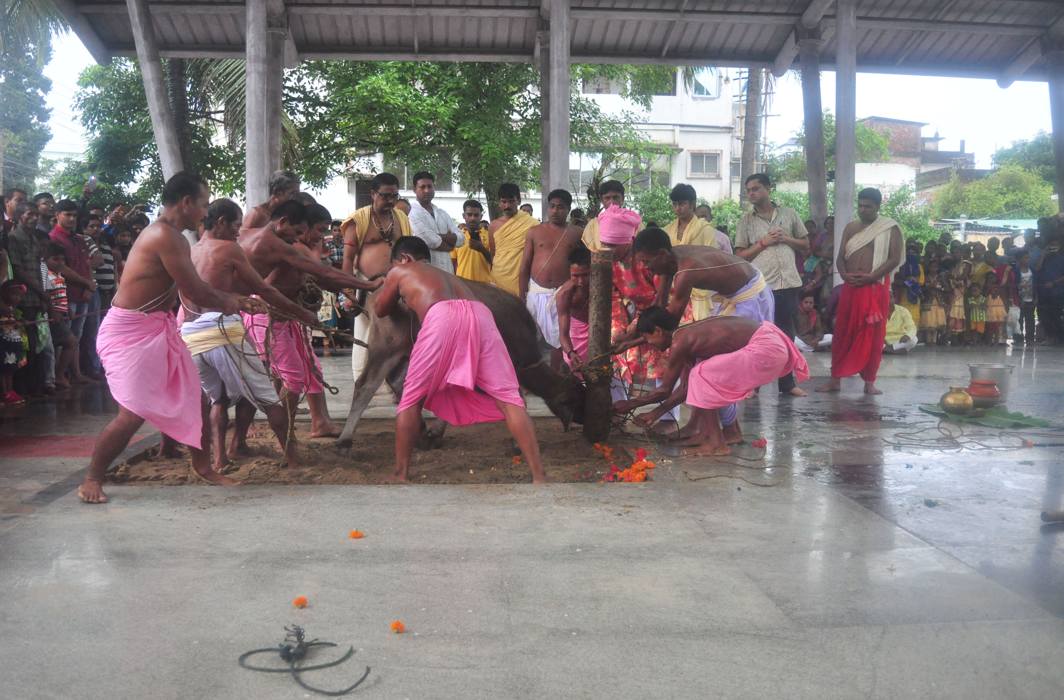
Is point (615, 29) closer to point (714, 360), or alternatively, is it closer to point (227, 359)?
point (714, 360)

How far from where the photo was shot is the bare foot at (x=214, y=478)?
17.9 ft

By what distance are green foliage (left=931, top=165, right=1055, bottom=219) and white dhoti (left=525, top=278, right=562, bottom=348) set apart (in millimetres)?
38439

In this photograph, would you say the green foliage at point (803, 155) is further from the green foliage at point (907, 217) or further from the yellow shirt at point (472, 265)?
the yellow shirt at point (472, 265)

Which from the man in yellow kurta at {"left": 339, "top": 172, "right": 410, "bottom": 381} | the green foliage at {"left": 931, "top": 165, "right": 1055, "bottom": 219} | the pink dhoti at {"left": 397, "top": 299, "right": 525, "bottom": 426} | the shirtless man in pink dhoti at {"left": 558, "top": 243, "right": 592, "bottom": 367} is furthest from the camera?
the green foliage at {"left": 931, "top": 165, "right": 1055, "bottom": 219}

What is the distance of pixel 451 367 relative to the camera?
217 inches

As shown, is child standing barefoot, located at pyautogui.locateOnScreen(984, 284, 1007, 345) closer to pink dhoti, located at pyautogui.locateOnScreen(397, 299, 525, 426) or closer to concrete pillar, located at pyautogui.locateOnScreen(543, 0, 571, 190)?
concrete pillar, located at pyautogui.locateOnScreen(543, 0, 571, 190)

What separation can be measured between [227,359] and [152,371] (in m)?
0.66

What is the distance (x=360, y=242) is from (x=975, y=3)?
992cm

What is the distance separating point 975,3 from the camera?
42.7 ft

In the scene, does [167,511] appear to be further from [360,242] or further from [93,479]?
[360,242]

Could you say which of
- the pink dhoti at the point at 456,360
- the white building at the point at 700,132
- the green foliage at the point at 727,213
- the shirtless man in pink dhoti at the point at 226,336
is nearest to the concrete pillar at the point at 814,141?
the pink dhoti at the point at 456,360

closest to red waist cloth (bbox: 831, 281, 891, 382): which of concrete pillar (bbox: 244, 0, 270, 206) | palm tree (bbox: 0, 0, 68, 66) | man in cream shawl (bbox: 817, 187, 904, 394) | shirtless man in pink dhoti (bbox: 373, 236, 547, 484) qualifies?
man in cream shawl (bbox: 817, 187, 904, 394)

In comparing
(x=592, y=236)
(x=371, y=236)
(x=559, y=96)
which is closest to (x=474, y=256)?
(x=371, y=236)

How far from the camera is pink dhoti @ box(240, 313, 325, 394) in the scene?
625cm
